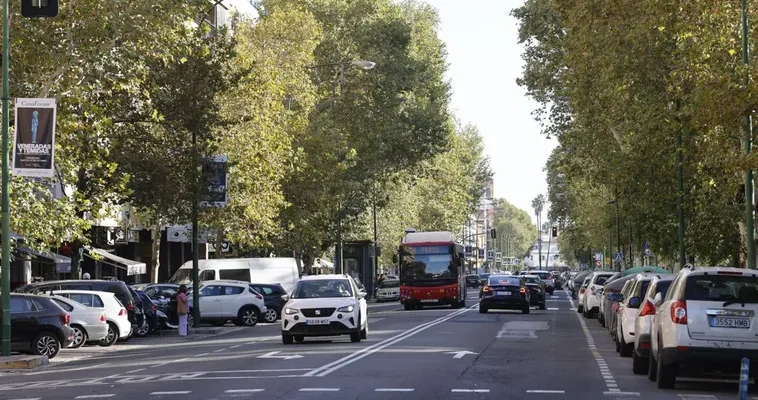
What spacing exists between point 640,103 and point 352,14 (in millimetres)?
34531

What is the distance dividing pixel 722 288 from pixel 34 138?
47.8 ft

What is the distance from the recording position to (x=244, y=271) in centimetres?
5444

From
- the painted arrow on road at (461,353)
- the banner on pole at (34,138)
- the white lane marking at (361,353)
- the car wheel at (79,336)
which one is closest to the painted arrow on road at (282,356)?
Answer: the white lane marking at (361,353)

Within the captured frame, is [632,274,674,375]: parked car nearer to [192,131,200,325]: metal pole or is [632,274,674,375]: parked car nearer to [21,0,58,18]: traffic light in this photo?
[21,0,58,18]: traffic light

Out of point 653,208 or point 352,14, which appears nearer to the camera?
point 653,208

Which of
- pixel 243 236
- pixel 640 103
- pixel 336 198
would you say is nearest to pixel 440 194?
pixel 336 198

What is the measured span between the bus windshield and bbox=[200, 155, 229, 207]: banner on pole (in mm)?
18042

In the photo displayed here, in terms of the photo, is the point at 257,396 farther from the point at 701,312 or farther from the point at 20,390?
the point at 701,312

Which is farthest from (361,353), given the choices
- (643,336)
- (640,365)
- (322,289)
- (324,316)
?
(643,336)

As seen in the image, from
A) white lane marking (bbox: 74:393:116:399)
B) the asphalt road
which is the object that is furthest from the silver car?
white lane marking (bbox: 74:393:116:399)

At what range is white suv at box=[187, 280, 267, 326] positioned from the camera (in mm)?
45969

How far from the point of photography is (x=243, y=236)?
52.1 m

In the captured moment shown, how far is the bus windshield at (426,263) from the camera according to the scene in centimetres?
5759

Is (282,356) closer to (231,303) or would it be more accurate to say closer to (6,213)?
(6,213)
